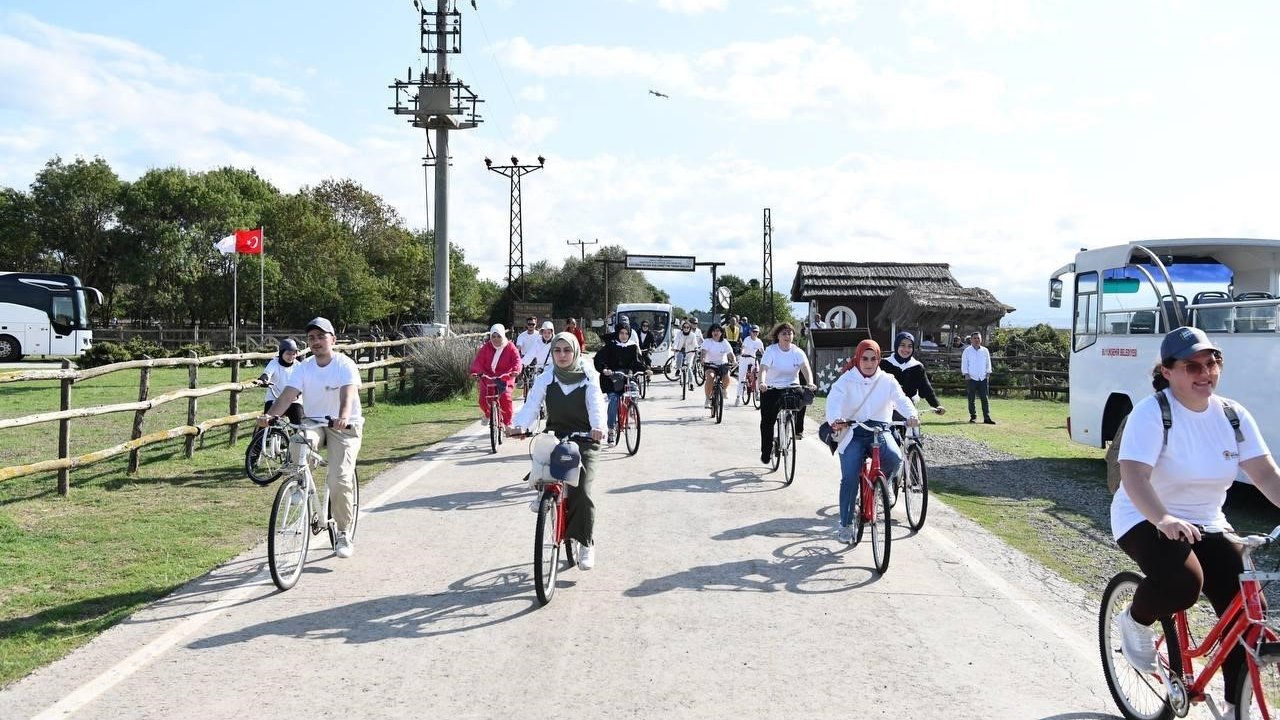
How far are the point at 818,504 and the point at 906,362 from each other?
86.4 inches

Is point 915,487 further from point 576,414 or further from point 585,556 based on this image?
point 576,414

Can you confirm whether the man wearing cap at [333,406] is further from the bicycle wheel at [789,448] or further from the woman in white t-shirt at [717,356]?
the woman in white t-shirt at [717,356]

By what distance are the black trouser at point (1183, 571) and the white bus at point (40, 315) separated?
138ft

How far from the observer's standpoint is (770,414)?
1212 centimetres

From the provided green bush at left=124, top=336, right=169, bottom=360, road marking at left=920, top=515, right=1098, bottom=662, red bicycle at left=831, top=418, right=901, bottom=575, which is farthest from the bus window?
green bush at left=124, top=336, right=169, bottom=360

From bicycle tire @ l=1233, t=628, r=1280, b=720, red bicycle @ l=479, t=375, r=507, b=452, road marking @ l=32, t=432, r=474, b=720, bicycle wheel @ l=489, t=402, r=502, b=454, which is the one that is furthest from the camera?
bicycle wheel @ l=489, t=402, r=502, b=454

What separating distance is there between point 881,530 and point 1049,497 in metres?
4.96

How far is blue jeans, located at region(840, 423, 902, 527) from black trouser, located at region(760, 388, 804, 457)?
3.93 meters

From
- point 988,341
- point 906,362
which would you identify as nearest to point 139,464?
point 906,362

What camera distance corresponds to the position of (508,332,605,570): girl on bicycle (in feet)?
22.6

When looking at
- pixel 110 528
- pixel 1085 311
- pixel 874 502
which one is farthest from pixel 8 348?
pixel 874 502

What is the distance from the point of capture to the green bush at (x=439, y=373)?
22.1m

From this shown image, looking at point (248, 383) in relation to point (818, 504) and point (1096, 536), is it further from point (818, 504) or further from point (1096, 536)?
point (1096, 536)

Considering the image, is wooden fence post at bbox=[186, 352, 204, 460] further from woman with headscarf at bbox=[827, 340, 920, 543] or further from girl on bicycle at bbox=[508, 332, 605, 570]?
woman with headscarf at bbox=[827, 340, 920, 543]
